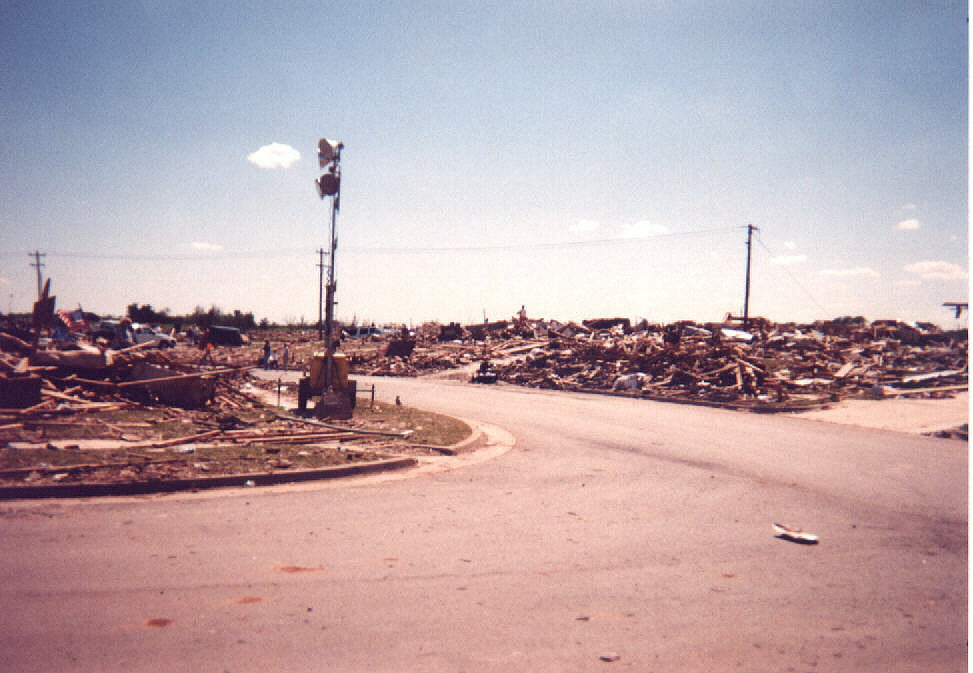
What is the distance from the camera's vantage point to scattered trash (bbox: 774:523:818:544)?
18.9ft

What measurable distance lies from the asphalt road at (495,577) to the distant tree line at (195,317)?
2696 inches

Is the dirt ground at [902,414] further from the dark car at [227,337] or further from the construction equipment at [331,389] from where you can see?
the dark car at [227,337]

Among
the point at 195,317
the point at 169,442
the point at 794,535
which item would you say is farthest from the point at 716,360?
the point at 195,317

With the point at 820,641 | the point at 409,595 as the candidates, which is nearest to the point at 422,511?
the point at 409,595

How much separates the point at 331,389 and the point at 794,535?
9633mm

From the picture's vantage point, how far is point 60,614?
3.83 m

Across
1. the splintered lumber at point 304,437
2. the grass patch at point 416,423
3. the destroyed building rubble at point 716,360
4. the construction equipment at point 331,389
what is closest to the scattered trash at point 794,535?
the grass patch at point 416,423

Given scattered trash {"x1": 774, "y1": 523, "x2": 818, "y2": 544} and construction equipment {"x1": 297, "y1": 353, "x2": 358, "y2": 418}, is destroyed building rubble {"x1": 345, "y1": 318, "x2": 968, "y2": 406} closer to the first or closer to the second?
construction equipment {"x1": 297, "y1": 353, "x2": 358, "y2": 418}

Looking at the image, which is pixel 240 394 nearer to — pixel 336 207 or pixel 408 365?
pixel 336 207

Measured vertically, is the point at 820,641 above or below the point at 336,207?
below

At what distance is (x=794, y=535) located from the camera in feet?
19.2

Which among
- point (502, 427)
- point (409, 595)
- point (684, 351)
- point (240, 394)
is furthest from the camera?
point (684, 351)

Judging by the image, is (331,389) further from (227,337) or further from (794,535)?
(227,337)

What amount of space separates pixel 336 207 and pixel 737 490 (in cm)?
896
